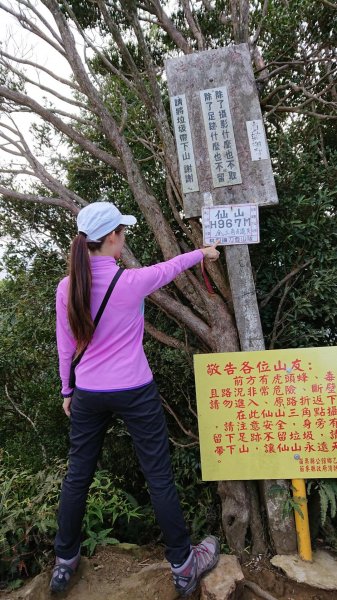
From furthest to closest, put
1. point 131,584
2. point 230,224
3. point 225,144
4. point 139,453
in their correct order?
point 225,144 → point 230,224 → point 131,584 → point 139,453

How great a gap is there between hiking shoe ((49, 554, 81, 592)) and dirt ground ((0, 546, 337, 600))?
0.23 ft

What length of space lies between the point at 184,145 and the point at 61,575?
317cm

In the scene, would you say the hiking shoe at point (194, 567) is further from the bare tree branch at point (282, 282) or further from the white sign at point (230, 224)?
the white sign at point (230, 224)

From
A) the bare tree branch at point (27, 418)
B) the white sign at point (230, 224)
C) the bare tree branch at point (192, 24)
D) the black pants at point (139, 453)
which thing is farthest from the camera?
the bare tree branch at point (192, 24)

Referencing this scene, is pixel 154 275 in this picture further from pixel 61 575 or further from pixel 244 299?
pixel 61 575

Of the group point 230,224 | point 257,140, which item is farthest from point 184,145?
point 230,224

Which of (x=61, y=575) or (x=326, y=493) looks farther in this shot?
(x=326, y=493)

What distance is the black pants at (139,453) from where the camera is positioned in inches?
92.4

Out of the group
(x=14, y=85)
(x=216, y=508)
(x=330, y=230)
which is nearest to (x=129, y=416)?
(x=216, y=508)

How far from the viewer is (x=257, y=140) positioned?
323 centimetres

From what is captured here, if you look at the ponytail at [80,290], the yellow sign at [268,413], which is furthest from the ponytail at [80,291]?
the yellow sign at [268,413]

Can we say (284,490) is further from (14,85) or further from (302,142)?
(14,85)

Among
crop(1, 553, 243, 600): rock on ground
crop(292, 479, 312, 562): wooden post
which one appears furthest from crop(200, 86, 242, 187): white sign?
crop(1, 553, 243, 600): rock on ground

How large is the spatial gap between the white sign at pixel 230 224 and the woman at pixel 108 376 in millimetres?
673
